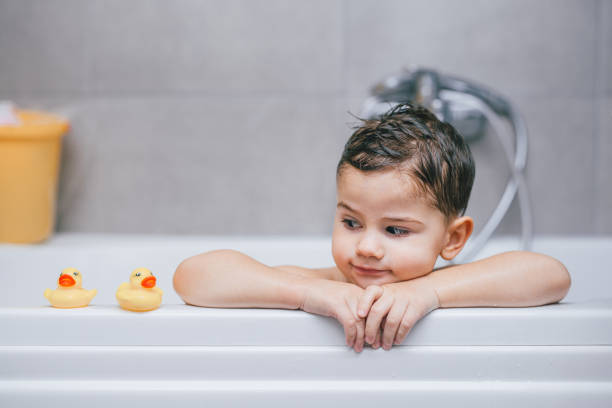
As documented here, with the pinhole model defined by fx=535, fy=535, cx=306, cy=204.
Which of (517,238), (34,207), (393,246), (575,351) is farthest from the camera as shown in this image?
(517,238)

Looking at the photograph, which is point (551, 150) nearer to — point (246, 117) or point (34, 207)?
point (246, 117)

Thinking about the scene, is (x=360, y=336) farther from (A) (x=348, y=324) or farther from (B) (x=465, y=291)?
(B) (x=465, y=291)

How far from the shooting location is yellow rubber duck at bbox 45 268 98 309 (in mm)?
629

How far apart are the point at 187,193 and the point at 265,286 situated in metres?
0.84

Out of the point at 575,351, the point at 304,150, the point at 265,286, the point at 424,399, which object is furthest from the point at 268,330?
the point at 304,150

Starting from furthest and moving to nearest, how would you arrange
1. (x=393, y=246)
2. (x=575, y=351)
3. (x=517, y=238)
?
1. (x=517, y=238)
2. (x=393, y=246)
3. (x=575, y=351)

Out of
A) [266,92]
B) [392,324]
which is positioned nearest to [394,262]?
[392,324]

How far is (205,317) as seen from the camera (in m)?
0.61

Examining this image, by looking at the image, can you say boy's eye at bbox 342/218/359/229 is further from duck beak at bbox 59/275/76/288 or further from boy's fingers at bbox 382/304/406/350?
duck beak at bbox 59/275/76/288

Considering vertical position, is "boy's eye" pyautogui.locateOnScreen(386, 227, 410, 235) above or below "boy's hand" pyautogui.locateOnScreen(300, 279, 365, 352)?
above

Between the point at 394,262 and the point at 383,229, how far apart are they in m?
0.05

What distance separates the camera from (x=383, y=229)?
711 millimetres

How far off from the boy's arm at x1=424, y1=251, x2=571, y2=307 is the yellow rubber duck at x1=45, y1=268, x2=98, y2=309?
→ 419mm

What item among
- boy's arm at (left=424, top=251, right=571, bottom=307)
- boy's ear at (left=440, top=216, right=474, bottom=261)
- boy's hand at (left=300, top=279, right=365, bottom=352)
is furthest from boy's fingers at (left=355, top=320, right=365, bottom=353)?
boy's ear at (left=440, top=216, right=474, bottom=261)
